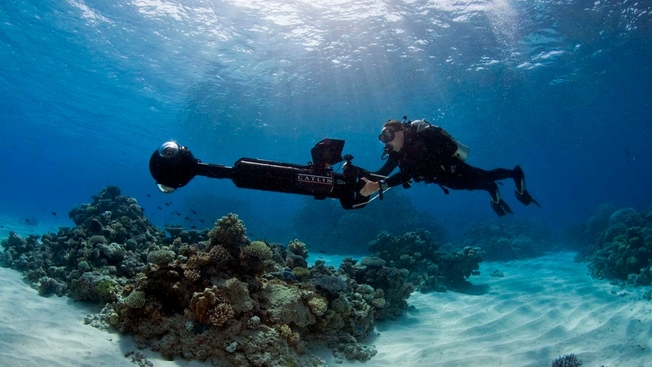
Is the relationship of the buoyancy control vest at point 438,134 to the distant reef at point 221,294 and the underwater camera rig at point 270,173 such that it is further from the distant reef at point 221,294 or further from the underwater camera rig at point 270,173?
the distant reef at point 221,294

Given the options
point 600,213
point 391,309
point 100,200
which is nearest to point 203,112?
point 100,200

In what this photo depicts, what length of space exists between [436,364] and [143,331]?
187 inches

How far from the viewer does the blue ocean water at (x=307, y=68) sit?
18766 millimetres

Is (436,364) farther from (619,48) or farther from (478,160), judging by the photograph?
(478,160)

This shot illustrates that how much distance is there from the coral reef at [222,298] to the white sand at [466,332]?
0.29 m

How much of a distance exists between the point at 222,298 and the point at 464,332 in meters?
5.24

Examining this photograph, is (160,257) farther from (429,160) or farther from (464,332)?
(464,332)

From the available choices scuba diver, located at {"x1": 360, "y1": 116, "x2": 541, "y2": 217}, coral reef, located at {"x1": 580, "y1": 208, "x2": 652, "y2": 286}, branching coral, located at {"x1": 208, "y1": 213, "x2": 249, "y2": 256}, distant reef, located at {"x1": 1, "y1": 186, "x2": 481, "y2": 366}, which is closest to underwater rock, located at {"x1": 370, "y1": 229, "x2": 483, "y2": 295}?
distant reef, located at {"x1": 1, "y1": 186, "x2": 481, "y2": 366}

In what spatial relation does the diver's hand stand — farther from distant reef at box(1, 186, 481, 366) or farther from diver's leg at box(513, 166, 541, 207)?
diver's leg at box(513, 166, 541, 207)

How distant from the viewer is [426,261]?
1297 centimetres

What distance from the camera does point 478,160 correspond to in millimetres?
71125

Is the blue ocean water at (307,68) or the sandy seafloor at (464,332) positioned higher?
the blue ocean water at (307,68)

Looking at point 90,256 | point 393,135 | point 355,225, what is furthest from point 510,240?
point 90,256

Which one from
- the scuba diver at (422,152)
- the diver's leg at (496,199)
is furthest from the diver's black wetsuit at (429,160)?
the diver's leg at (496,199)
